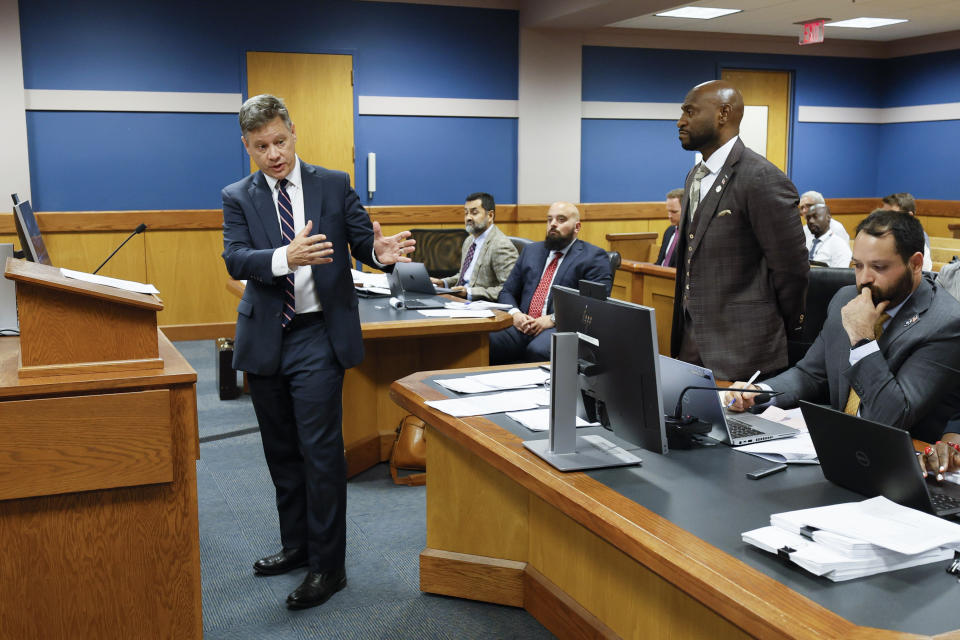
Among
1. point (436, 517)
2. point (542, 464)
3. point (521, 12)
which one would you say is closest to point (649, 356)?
point (542, 464)

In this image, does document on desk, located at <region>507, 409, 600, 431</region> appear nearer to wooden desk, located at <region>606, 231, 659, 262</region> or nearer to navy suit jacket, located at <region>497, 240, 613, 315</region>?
navy suit jacket, located at <region>497, 240, 613, 315</region>

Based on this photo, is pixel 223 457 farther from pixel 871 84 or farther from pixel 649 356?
pixel 871 84

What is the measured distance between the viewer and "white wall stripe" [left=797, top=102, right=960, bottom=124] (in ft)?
31.9

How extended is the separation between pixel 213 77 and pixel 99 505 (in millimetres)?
5751

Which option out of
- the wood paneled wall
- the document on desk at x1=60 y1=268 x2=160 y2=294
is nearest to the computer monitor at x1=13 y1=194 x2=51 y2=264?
the document on desk at x1=60 y1=268 x2=160 y2=294

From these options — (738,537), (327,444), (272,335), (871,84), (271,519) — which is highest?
(871,84)

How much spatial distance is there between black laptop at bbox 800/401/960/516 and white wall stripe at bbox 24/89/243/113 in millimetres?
6477

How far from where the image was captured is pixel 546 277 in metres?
4.67

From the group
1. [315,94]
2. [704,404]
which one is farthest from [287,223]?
[315,94]

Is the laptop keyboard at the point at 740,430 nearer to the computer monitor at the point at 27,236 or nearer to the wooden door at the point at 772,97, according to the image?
the computer monitor at the point at 27,236

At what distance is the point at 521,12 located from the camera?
26.5 ft

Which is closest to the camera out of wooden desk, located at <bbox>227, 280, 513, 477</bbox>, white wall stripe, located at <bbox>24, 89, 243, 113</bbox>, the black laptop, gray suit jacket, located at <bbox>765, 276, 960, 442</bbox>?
the black laptop

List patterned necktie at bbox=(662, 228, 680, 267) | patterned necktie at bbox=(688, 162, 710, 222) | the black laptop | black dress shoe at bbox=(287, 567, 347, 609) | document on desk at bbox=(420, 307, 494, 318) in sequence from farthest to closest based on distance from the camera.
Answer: patterned necktie at bbox=(662, 228, 680, 267) < document on desk at bbox=(420, 307, 494, 318) < patterned necktie at bbox=(688, 162, 710, 222) < black dress shoe at bbox=(287, 567, 347, 609) < the black laptop

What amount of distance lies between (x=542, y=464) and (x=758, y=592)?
678 millimetres
